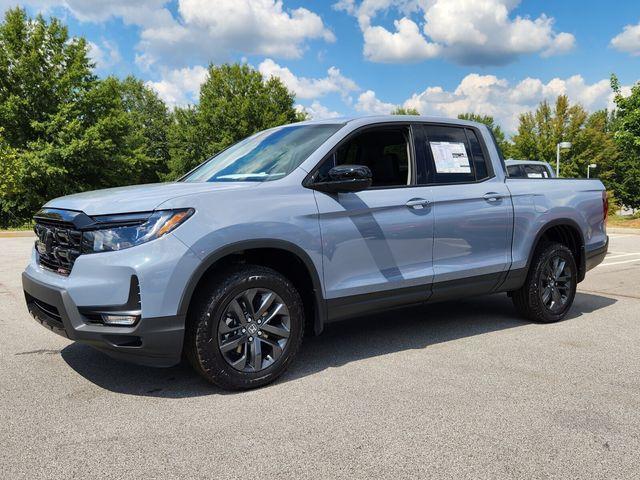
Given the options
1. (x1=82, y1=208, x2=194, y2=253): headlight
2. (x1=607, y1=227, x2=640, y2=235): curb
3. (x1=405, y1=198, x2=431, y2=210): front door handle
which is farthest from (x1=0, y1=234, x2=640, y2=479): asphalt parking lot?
(x1=607, y1=227, x2=640, y2=235): curb

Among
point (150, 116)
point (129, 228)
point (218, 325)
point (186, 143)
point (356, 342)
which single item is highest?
point (150, 116)

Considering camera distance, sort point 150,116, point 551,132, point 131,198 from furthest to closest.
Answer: point 150,116 → point 551,132 → point 131,198

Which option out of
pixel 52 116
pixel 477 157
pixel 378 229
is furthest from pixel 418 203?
pixel 52 116

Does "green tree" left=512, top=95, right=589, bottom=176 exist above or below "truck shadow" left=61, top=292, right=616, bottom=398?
above

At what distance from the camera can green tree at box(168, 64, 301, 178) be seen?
→ 4800 centimetres

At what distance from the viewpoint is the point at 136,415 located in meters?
3.31

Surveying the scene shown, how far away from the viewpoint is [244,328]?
3.68m

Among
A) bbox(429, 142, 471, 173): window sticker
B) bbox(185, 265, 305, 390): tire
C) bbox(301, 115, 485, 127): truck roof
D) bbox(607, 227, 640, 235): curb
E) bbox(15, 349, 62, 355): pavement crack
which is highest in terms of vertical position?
bbox(301, 115, 485, 127): truck roof

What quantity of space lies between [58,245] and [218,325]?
3.86 feet

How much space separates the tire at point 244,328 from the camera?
3.51 meters

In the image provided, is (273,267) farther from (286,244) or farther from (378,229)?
(378,229)

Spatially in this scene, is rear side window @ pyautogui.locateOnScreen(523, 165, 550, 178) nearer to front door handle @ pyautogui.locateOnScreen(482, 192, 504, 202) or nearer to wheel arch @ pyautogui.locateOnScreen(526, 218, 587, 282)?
wheel arch @ pyautogui.locateOnScreen(526, 218, 587, 282)

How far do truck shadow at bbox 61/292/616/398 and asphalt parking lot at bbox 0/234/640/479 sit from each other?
0.02 meters

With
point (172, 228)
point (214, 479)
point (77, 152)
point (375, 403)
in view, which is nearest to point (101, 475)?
point (214, 479)
